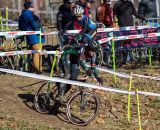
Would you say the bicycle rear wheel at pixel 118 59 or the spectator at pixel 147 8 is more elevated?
the spectator at pixel 147 8

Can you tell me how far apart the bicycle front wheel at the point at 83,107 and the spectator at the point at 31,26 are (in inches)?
126

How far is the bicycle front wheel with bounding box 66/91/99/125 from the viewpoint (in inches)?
375

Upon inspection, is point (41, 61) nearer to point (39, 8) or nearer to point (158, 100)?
point (158, 100)

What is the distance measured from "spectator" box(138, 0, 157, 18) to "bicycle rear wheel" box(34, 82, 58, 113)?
6694 mm

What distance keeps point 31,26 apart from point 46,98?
120 inches

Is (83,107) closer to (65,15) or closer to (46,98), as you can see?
(46,98)

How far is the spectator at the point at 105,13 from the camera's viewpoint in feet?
48.7

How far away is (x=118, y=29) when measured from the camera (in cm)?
1392

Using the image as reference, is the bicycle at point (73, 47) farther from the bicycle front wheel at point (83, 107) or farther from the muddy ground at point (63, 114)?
the bicycle front wheel at point (83, 107)

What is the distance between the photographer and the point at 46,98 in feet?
33.4

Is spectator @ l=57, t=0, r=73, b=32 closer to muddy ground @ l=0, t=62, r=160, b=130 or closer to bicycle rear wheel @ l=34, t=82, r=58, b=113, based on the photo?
muddy ground @ l=0, t=62, r=160, b=130

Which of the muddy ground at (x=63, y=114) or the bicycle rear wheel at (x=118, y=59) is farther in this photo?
the bicycle rear wheel at (x=118, y=59)

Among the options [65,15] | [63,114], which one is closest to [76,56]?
[63,114]

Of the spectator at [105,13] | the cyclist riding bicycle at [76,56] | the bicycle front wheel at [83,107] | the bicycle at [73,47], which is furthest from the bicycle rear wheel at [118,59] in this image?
the bicycle front wheel at [83,107]
